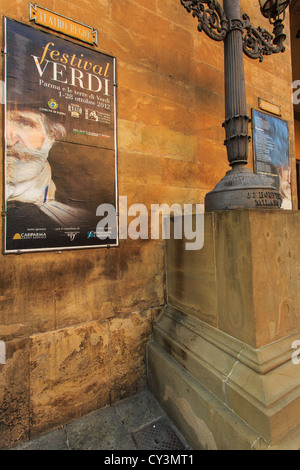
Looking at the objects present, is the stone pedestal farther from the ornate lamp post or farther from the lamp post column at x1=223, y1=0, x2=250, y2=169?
the lamp post column at x1=223, y1=0, x2=250, y2=169

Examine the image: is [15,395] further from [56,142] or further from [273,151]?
[273,151]

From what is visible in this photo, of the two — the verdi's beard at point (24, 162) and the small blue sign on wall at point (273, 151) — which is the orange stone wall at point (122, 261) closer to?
the verdi's beard at point (24, 162)

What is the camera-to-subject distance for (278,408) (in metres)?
1.55

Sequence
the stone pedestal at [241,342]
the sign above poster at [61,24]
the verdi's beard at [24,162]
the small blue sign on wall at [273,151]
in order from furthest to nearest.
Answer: the small blue sign on wall at [273,151]
the sign above poster at [61,24]
the verdi's beard at [24,162]
the stone pedestal at [241,342]

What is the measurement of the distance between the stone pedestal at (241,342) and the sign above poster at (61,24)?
2488 mm

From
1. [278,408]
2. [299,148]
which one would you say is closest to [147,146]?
[278,408]

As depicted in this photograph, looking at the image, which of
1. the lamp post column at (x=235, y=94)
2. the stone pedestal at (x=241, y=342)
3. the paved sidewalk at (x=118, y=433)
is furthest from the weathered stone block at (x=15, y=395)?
the lamp post column at (x=235, y=94)

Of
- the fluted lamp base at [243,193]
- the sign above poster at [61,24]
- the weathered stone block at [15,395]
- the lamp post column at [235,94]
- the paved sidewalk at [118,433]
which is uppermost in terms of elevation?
the sign above poster at [61,24]

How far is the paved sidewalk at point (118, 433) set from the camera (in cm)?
209

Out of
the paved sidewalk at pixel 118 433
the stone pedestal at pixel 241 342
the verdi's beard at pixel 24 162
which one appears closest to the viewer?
the stone pedestal at pixel 241 342

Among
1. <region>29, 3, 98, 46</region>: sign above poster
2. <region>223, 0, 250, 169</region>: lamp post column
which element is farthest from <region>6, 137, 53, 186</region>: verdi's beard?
<region>223, 0, 250, 169</region>: lamp post column

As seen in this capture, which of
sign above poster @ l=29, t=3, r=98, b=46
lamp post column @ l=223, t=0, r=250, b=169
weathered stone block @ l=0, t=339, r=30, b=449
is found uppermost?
sign above poster @ l=29, t=3, r=98, b=46

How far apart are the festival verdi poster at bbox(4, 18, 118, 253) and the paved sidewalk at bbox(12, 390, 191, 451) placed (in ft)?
5.91

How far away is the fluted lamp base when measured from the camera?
2.16 meters
